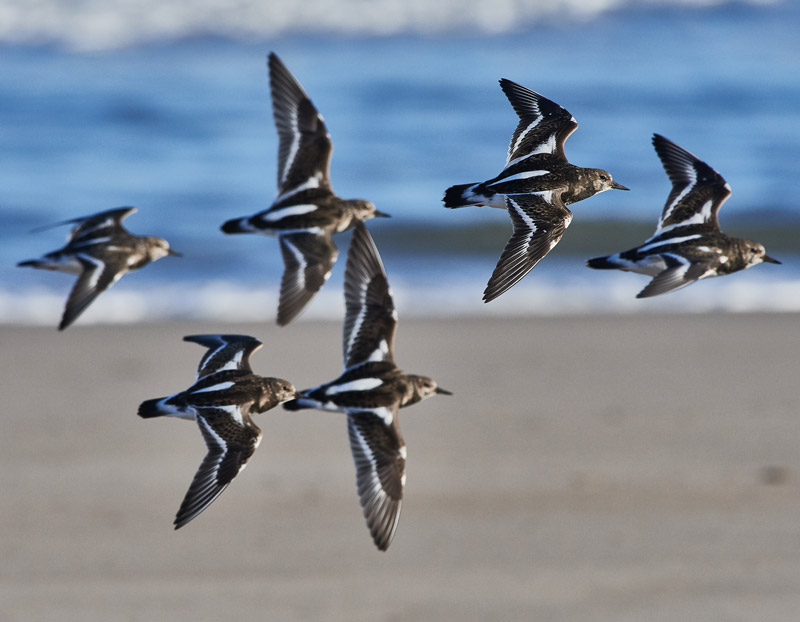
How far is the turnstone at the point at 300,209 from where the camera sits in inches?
139

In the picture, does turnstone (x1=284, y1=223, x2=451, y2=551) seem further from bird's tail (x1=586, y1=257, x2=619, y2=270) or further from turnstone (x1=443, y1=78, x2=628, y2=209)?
bird's tail (x1=586, y1=257, x2=619, y2=270)

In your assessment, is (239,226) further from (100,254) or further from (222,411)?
(222,411)

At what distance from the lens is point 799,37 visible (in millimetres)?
21484

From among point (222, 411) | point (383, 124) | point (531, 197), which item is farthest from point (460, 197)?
point (383, 124)

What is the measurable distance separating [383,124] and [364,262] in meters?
13.1

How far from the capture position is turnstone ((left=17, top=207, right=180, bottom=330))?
325 cm

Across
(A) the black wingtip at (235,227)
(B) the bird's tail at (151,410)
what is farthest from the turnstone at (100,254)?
(B) the bird's tail at (151,410)

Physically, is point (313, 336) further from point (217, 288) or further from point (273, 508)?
point (273, 508)

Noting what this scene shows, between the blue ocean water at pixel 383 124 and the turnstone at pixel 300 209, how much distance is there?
551cm

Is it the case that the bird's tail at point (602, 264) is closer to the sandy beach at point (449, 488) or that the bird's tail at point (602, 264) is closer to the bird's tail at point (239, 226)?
the bird's tail at point (239, 226)

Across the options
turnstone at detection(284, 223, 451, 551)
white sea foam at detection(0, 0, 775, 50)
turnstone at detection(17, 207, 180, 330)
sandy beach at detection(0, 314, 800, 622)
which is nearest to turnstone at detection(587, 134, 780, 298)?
turnstone at detection(284, 223, 451, 551)

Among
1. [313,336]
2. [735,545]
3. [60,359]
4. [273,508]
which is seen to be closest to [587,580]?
[735,545]

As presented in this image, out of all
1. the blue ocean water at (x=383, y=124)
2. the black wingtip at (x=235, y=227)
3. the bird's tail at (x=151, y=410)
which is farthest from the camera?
the blue ocean water at (x=383, y=124)

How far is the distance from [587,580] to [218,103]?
13.4 metres
